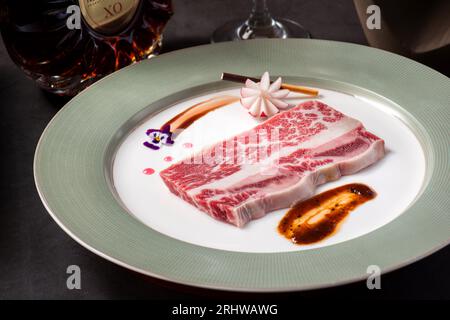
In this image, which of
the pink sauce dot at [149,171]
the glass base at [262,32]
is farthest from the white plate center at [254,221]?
the glass base at [262,32]

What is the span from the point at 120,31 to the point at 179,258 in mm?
734

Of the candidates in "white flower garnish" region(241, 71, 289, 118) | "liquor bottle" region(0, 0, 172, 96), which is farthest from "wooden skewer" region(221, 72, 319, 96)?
"liquor bottle" region(0, 0, 172, 96)

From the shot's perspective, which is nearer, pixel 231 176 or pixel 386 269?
pixel 386 269

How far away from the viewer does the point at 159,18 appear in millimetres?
1739

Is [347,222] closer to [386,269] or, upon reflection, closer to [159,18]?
[386,269]

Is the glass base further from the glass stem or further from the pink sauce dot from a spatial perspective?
the pink sauce dot

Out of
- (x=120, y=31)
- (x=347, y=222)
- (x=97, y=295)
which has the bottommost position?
(x=97, y=295)

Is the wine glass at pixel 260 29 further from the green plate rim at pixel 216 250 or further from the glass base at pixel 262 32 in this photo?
the green plate rim at pixel 216 250

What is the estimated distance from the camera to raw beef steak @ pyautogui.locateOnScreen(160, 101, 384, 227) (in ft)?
4.02

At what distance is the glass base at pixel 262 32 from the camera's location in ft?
6.11

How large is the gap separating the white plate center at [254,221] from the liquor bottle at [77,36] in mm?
233

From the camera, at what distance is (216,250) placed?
1.12m

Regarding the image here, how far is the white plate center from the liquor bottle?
0.76ft
